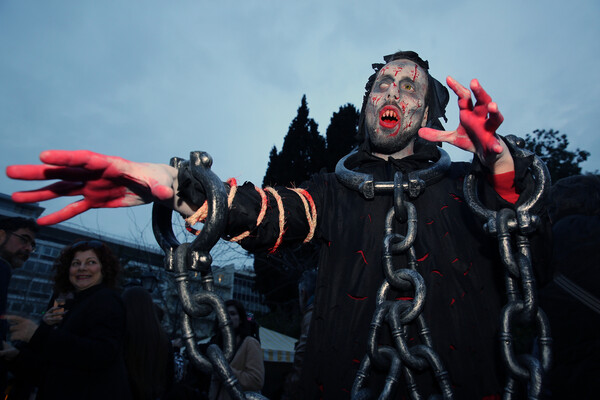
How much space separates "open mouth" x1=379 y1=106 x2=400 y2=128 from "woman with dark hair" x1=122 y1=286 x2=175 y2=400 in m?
2.24

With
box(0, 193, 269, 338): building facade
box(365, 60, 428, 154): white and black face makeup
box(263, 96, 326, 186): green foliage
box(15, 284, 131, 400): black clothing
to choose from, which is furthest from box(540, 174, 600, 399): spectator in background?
box(0, 193, 269, 338): building facade

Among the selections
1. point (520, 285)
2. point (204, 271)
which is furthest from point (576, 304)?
point (204, 271)

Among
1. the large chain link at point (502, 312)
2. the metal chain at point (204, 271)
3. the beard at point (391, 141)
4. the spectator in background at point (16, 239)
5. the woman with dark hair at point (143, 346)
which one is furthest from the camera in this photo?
the spectator in background at point (16, 239)

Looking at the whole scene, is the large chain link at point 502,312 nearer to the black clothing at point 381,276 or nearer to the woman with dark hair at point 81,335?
the black clothing at point 381,276

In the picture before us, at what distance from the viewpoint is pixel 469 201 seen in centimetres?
150

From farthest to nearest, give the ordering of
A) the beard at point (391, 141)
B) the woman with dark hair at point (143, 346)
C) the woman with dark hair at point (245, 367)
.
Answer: the woman with dark hair at point (245, 367), the woman with dark hair at point (143, 346), the beard at point (391, 141)

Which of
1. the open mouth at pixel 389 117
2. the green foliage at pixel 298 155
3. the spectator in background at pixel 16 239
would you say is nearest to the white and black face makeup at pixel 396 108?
the open mouth at pixel 389 117

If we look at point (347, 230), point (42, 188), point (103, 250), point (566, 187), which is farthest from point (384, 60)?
point (103, 250)

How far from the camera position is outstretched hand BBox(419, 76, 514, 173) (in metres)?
1.35

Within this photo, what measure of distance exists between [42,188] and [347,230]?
1111mm

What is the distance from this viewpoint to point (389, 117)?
211 centimetres

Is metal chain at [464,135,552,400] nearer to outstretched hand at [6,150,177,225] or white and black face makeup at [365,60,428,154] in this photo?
white and black face makeup at [365,60,428,154]

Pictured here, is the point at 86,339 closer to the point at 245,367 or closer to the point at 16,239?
the point at 16,239

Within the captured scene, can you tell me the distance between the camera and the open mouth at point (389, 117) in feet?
6.84
